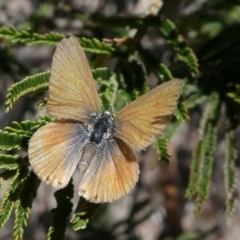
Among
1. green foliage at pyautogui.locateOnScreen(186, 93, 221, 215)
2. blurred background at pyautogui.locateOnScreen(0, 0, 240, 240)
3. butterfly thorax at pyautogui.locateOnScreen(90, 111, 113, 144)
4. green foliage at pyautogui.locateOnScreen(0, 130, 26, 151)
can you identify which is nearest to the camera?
green foliage at pyautogui.locateOnScreen(0, 130, 26, 151)

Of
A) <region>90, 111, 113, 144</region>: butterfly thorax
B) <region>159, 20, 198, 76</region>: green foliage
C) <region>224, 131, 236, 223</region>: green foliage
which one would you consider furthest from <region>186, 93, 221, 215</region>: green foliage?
<region>90, 111, 113, 144</region>: butterfly thorax

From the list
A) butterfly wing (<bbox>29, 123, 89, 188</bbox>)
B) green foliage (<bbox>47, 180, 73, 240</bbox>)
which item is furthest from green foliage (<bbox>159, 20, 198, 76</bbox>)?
green foliage (<bbox>47, 180, 73, 240</bbox>)

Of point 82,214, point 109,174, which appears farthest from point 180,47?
point 82,214

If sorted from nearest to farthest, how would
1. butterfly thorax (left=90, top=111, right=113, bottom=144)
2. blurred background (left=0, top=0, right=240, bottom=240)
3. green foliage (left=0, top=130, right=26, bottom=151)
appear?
1. green foliage (left=0, top=130, right=26, bottom=151)
2. butterfly thorax (left=90, top=111, right=113, bottom=144)
3. blurred background (left=0, top=0, right=240, bottom=240)

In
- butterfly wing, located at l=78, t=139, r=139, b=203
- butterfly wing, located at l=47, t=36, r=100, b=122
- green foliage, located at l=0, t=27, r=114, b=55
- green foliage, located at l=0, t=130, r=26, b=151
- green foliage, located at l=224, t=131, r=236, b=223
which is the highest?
green foliage, located at l=0, t=27, r=114, b=55

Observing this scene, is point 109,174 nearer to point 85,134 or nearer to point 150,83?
point 85,134

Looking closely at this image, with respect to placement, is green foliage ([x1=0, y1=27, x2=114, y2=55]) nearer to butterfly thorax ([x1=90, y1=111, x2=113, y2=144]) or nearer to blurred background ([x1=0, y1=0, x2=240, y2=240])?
butterfly thorax ([x1=90, y1=111, x2=113, y2=144])

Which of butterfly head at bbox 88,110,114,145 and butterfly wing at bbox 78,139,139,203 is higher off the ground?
butterfly head at bbox 88,110,114,145

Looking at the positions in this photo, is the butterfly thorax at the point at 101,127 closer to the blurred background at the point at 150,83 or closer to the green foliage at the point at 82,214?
the green foliage at the point at 82,214

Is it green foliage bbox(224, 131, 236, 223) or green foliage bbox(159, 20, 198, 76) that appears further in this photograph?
green foliage bbox(224, 131, 236, 223)
